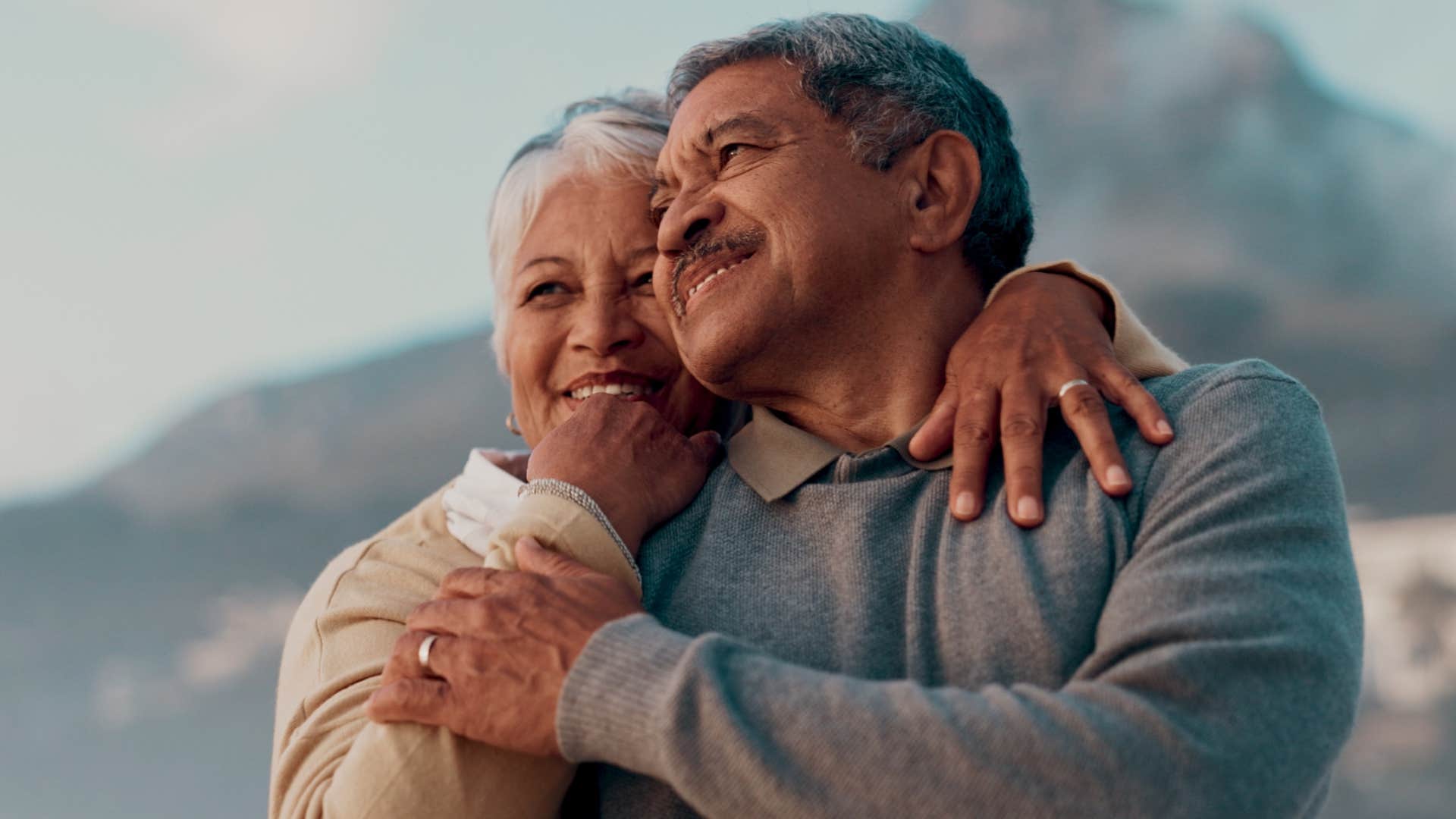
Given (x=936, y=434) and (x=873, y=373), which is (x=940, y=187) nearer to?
(x=873, y=373)

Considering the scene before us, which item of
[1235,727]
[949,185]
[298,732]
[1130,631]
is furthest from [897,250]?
[298,732]

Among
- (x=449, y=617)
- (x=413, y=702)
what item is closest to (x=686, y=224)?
(x=449, y=617)

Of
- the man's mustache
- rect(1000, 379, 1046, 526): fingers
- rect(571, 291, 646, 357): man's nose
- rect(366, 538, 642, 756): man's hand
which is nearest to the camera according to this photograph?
rect(366, 538, 642, 756): man's hand

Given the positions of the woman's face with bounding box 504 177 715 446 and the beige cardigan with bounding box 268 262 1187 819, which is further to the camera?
the woman's face with bounding box 504 177 715 446

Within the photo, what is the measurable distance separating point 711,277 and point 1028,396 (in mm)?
531

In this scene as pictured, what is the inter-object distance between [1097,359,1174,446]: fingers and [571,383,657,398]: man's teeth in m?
0.85

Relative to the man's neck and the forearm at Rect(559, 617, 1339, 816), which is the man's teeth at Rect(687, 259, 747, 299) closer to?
the man's neck

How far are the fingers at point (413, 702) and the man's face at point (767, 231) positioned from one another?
0.69 meters

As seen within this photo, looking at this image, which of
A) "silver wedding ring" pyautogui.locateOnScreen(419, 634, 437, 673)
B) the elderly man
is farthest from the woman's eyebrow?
"silver wedding ring" pyautogui.locateOnScreen(419, 634, 437, 673)

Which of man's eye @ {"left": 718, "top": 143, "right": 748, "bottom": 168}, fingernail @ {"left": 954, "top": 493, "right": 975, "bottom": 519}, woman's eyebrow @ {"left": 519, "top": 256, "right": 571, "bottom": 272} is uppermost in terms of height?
man's eye @ {"left": 718, "top": 143, "right": 748, "bottom": 168}

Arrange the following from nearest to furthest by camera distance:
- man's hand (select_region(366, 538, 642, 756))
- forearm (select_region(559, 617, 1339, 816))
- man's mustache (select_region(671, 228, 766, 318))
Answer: forearm (select_region(559, 617, 1339, 816)) < man's hand (select_region(366, 538, 642, 756)) < man's mustache (select_region(671, 228, 766, 318))

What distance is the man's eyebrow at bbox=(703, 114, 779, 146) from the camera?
2070 mm

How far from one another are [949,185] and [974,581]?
2.46 ft

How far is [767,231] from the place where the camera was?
2.00m
